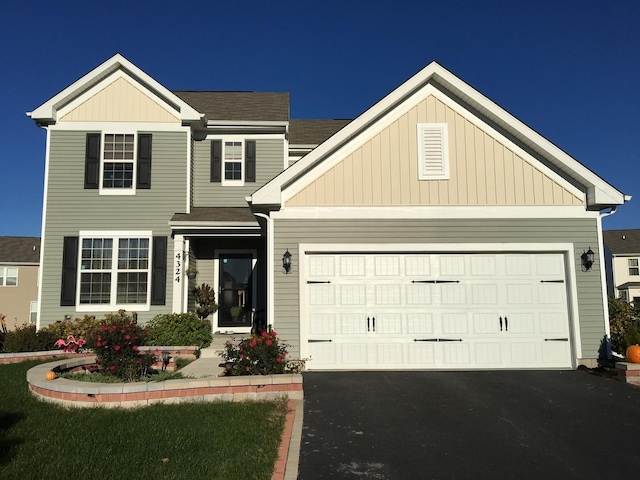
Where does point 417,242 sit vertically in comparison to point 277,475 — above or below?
above

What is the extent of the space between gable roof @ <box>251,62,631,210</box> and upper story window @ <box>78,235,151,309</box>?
17.7 feet

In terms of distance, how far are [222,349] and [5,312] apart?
78.6 feet

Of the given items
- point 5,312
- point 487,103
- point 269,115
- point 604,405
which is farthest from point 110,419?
point 5,312

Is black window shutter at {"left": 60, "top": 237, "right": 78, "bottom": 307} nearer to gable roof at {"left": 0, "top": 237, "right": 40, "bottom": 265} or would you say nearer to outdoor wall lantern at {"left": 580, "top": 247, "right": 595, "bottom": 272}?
outdoor wall lantern at {"left": 580, "top": 247, "right": 595, "bottom": 272}

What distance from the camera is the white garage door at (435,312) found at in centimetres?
938

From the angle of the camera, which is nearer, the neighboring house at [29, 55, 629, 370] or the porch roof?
the neighboring house at [29, 55, 629, 370]

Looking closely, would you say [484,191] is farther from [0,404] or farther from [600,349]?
[0,404]

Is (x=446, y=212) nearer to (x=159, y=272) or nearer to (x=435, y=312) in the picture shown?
(x=435, y=312)

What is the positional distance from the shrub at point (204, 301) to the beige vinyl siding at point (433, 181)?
534cm

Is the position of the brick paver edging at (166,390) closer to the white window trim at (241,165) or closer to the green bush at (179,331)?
the green bush at (179,331)

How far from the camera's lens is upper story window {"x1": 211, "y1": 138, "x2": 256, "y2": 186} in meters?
14.6

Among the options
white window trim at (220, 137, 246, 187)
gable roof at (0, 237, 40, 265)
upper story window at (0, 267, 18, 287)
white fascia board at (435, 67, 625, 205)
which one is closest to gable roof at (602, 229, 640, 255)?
white fascia board at (435, 67, 625, 205)

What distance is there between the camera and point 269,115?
1484 centimetres

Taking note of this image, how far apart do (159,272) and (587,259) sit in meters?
10.5
